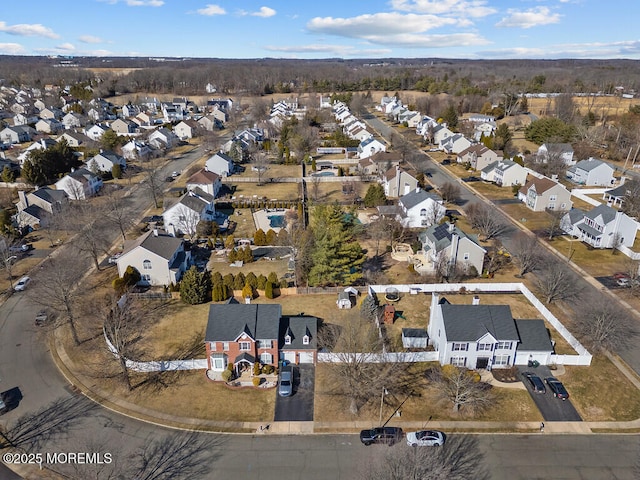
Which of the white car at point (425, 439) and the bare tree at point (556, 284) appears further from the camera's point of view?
the bare tree at point (556, 284)

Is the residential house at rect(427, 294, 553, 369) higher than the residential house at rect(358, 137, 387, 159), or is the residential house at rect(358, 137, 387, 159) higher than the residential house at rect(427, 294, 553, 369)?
the residential house at rect(358, 137, 387, 159)

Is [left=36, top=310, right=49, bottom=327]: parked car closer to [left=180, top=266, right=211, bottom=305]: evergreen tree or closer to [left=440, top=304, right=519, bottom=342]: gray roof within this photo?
[left=180, top=266, right=211, bottom=305]: evergreen tree

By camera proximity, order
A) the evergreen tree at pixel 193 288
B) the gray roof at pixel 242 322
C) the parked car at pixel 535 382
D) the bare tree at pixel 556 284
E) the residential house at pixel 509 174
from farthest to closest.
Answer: the residential house at pixel 509 174
the bare tree at pixel 556 284
the evergreen tree at pixel 193 288
the gray roof at pixel 242 322
the parked car at pixel 535 382

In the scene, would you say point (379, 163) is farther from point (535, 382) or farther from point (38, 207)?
point (535, 382)

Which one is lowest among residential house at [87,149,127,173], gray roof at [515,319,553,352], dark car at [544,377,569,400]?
dark car at [544,377,569,400]

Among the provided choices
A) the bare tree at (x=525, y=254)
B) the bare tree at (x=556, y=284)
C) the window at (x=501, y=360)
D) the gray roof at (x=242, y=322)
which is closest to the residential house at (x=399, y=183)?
the bare tree at (x=525, y=254)

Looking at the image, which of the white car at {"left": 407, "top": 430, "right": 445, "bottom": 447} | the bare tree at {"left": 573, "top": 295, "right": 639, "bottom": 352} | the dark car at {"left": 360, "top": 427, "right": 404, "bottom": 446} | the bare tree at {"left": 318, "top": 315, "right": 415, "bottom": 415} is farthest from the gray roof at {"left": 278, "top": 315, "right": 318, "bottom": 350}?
the bare tree at {"left": 573, "top": 295, "right": 639, "bottom": 352}

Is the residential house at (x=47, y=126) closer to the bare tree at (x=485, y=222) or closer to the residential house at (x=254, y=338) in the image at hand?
the residential house at (x=254, y=338)

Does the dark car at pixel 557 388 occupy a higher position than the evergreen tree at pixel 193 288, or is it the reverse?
the evergreen tree at pixel 193 288
